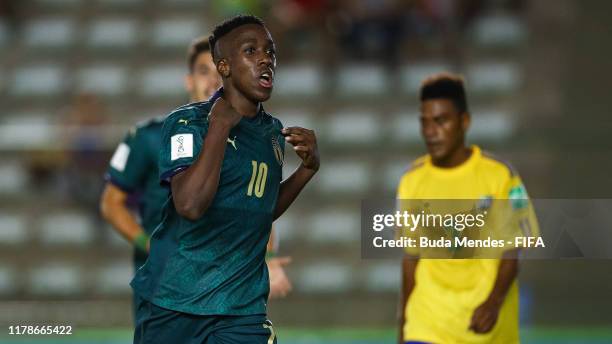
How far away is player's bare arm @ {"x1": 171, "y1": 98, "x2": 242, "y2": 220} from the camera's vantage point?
355cm

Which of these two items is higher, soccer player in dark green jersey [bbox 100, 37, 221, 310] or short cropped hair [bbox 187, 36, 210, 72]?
short cropped hair [bbox 187, 36, 210, 72]

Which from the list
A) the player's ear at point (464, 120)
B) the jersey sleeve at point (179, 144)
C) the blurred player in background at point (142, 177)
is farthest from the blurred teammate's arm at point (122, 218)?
the jersey sleeve at point (179, 144)

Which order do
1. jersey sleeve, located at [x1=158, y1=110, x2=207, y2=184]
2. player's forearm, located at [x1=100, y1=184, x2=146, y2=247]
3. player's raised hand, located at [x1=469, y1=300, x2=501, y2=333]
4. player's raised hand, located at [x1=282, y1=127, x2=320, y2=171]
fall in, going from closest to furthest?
jersey sleeve, located at [x1=158, y1=110, x2=207, y2=184] → player's raised hand, located at [x1=282, y1=127, x2=320, y2=171] → player's raised hand, located at [x1=469, y1=300, x2=501, y2=333] → player's forearm, located at [x1=100, y1=184, x2=146, y2=247]

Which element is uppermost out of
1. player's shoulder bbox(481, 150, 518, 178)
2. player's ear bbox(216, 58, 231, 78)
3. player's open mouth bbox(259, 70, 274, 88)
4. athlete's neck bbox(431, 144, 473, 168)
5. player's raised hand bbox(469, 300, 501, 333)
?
athlete's neck bbox(431, 144, 473, 168)

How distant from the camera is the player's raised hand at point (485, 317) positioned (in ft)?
15.6

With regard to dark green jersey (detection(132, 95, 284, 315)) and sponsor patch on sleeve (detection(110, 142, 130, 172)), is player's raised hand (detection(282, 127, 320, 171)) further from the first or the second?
sponsor patch on sleeve (detection(110, 142, 130, 172))

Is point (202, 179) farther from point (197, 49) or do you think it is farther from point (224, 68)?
point (197, 49)

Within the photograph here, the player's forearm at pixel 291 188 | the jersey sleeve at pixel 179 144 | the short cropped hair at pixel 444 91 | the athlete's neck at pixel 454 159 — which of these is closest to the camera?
the jersey sleeve at pixel 179 144

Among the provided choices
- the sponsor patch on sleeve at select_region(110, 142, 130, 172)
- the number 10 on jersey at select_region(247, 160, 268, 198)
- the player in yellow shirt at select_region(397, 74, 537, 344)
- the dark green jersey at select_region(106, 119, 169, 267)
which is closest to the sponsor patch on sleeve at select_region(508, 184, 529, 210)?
the player in yellow shirt at select_region(397, 74, 537, 344)

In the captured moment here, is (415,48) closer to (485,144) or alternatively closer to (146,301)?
(485,144)

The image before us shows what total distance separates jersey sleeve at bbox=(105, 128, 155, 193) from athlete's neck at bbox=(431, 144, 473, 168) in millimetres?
1492

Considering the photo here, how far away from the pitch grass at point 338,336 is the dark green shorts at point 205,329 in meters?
4.46

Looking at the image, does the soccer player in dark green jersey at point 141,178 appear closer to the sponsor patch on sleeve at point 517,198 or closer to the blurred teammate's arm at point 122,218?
the blurred teammate's arm at point 122,218

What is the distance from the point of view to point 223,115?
3678 millimetres
